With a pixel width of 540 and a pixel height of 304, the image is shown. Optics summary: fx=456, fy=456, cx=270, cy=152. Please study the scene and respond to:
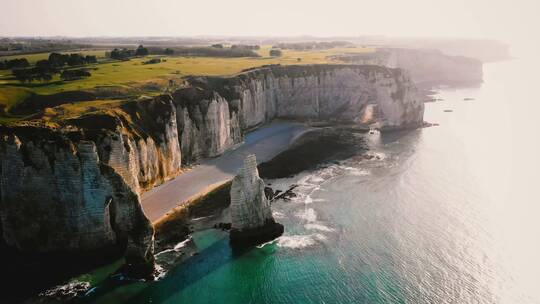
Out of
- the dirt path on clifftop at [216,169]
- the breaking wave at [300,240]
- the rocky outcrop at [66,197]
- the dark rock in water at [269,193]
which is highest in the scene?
the rocky outcrop at [66,197]

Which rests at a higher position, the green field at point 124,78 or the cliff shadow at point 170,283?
the green field at point 124,78

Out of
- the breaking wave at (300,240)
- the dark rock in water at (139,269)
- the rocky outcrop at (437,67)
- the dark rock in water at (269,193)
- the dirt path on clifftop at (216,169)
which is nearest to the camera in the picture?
the dark rock in water at (139,269)

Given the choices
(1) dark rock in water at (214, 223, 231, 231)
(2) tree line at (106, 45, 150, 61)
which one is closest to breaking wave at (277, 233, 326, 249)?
(1) dark rock in water at (214, 223, 231, 231)

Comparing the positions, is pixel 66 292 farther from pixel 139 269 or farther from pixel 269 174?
pixel 269 174

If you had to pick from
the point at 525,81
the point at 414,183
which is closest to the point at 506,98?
the point at 525,81

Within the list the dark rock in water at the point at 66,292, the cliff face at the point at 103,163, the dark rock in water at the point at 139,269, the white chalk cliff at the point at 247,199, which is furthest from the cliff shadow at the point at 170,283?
the white chalk cliff at the point at 247,199

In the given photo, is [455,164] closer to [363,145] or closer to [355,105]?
[363,145]

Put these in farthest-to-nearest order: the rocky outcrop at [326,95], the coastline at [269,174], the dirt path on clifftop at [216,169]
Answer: the rocky outcrop at [326,95], the dirt path on clifftop at [216,169], the coastline at [269,174]

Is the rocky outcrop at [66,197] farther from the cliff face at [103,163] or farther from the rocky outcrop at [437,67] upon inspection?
the rocky outcrop at [437,67]

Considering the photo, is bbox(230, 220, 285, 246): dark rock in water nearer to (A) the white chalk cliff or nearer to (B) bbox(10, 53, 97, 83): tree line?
(A) the white chalk cliff
